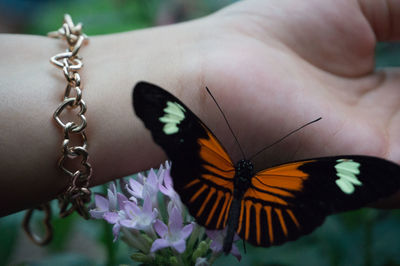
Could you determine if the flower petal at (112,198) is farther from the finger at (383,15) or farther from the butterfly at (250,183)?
the finger at (383,15)

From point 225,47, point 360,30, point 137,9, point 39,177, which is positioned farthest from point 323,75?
point 137,9

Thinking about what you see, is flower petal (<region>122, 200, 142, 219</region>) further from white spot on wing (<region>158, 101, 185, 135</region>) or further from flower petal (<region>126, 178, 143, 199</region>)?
white spot on wing (<region>158, 101, 185, 135</region>)

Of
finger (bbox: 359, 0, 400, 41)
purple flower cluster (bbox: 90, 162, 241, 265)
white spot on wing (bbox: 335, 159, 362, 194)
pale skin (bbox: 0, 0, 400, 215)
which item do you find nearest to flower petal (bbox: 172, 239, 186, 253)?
purple flower cluster (bbox: 90, 162, 241, 265)

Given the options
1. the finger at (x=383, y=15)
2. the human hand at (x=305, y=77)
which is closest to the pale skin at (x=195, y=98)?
the human hand at (x=305, y=77)

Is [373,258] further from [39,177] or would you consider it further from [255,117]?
[39,177]

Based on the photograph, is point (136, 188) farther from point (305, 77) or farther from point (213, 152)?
point (305, 77)

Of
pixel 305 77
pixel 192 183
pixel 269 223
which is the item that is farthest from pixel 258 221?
pixel 305 77

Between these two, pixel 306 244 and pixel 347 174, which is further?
pixel 306 244
